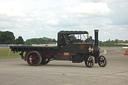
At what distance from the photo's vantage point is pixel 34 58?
61.6ft

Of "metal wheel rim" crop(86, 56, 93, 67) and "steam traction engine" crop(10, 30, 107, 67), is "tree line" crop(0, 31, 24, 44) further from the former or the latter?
"metal wheel rim" crop(86, 56, 93, 67)

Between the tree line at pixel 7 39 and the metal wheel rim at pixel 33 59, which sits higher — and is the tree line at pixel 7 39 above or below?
above

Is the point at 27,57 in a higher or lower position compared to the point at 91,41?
lower

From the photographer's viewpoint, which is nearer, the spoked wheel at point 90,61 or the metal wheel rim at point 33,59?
the spoked wheel at point 90,61

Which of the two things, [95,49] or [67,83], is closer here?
[67,83]

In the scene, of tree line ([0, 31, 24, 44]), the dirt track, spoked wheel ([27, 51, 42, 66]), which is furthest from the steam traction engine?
tree line ([0, 31, 24, 44])

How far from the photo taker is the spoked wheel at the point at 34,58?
18.5 m

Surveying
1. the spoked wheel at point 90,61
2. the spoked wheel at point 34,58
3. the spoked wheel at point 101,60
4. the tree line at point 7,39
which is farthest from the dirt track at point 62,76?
the tree line at point 7,39

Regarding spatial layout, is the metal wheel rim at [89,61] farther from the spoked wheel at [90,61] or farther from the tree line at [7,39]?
the tree line at [7,39]

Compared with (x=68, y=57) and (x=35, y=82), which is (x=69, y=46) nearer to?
(x=68, y=57)

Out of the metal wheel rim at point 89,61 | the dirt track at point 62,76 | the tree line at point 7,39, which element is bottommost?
the dirt track at point 62,76

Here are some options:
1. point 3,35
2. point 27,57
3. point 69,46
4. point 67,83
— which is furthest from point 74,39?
point 3,35

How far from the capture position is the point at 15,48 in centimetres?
1959

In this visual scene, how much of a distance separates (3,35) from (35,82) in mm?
120117
